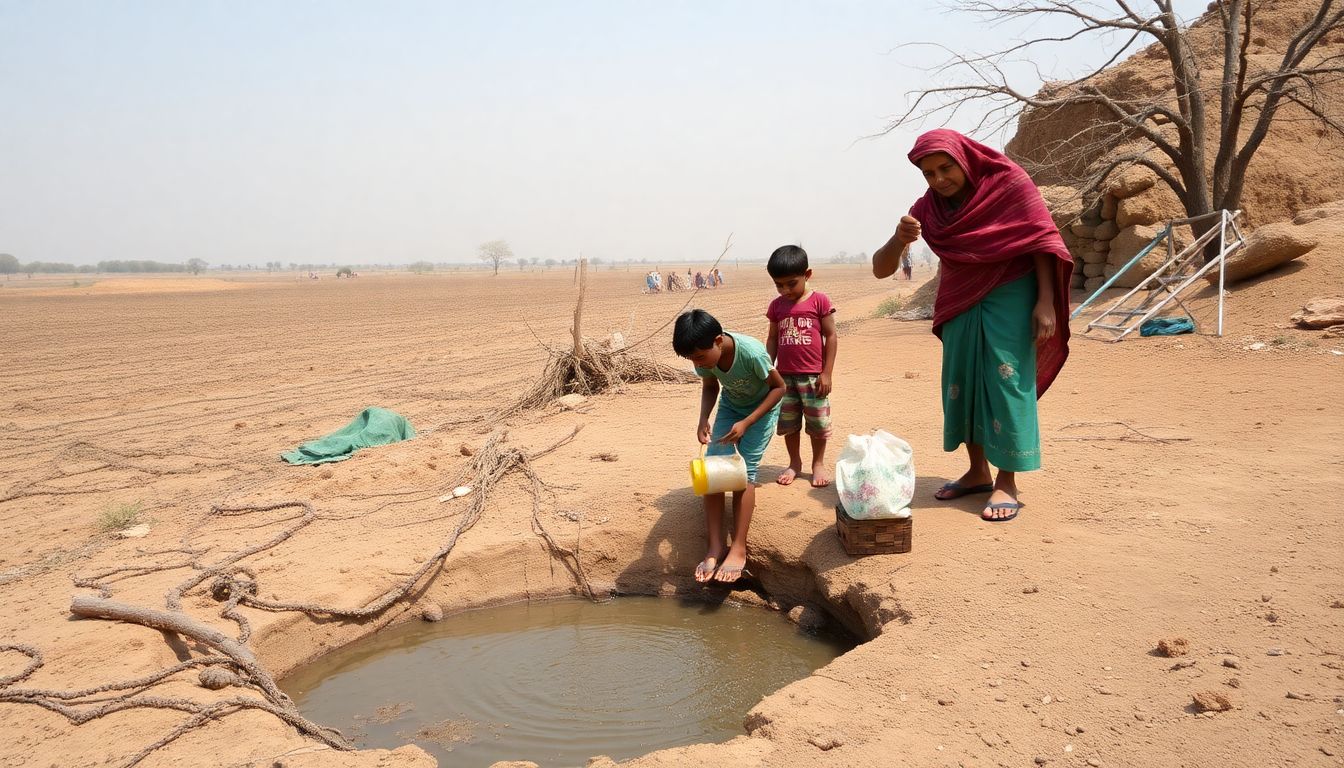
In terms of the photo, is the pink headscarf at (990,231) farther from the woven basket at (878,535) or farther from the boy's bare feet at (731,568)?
the boy's bare feet at (731,568)

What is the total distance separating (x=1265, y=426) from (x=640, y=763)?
4199 millimetres

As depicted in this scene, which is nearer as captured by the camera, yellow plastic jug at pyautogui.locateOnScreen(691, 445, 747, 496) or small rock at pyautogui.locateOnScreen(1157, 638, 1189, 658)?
small rock at pyautogui.locateOnScreen(1157, 638, 1189, 658)

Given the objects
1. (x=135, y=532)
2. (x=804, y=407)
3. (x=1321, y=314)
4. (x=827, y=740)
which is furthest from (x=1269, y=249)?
(x=135, y=532)

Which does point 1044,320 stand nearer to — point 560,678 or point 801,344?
point 801,344

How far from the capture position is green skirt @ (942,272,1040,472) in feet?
11.6

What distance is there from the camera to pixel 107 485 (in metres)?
5.70

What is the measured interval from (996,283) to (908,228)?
1.45ft

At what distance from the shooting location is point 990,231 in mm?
3518

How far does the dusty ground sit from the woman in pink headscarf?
397 mm

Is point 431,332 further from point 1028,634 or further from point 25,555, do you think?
point 1028,634

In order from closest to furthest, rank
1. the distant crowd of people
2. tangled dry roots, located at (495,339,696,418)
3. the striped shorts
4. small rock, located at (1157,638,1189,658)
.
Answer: small rock, located at (1157,638,1189,658) → the striped shorts → tangled dry roots, located at (495,339,696,418) → the distant crowd of people

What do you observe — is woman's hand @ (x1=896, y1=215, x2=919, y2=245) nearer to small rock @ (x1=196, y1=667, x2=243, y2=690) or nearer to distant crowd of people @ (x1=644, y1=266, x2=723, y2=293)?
small rock @ (x1=196, y1=667, x2=243, y2=690)

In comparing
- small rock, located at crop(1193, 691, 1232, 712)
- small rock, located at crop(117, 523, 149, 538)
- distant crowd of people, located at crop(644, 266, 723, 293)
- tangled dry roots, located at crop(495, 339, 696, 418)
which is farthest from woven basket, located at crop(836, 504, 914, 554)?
distant crowd of people, located at crop(644, 266, 723, 293)

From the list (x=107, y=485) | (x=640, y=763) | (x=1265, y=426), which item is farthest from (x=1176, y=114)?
(x=107, y=485)
